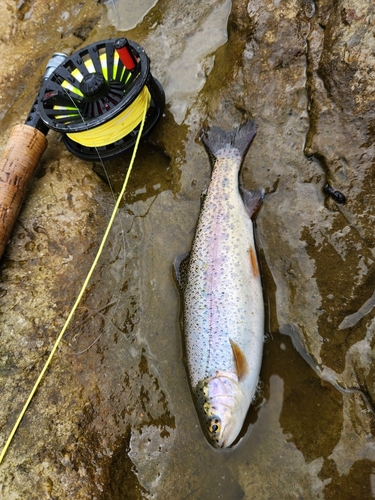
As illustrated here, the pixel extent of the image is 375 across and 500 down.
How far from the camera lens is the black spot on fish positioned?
3.00 m

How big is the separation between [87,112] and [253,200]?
167 cm

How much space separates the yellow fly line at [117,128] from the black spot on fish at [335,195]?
179 cm

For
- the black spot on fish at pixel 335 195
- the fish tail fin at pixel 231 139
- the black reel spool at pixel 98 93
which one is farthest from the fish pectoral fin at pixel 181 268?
the black spot on fish at pixel 335 195

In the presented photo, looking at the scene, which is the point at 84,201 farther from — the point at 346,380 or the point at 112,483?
the point at 346,380

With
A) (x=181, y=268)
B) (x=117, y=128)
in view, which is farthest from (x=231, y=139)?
(x=181, y=268)

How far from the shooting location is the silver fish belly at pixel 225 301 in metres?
2.87

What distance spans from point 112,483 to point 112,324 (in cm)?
121

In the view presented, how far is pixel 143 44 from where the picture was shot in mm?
4211

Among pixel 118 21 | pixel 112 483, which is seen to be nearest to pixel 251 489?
pixel 112 483

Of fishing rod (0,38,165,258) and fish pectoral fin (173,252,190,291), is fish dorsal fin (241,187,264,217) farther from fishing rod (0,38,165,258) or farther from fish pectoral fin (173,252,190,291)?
fishing rod (0,38,165,258)

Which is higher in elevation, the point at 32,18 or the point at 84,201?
the point at 32,18

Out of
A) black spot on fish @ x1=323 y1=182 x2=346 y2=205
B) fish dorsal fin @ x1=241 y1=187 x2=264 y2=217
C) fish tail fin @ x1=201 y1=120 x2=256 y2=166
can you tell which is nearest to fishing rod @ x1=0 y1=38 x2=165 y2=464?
fish tail fin @ x1=201 y1=120 x2=256 y2=166

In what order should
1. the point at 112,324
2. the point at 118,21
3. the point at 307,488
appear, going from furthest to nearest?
1. the point at 118,21
2. the point at 112,324
3. the point at 307,488

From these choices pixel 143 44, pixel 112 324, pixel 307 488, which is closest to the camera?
pixel 307 488
